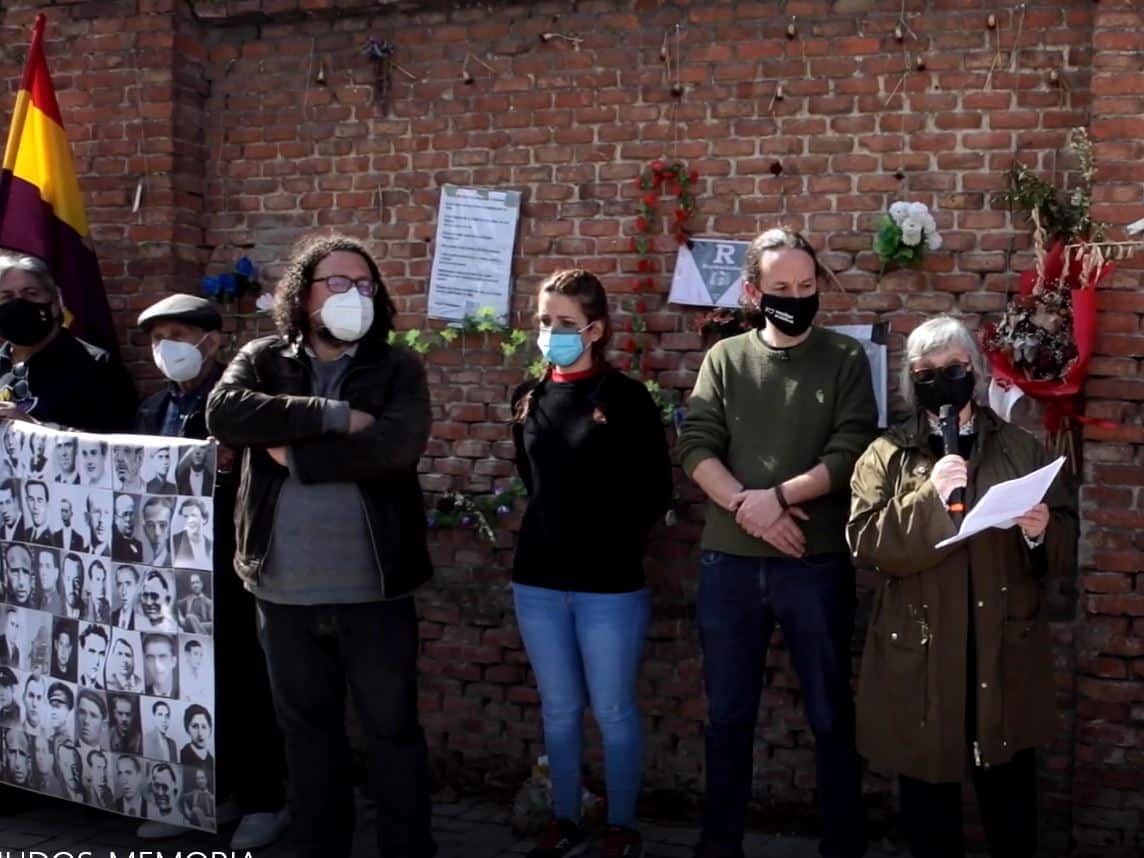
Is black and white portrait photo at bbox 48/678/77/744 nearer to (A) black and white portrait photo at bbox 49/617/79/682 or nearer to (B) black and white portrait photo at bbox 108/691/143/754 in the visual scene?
(A) black and white portrait photo at bbox 49/617/79/682

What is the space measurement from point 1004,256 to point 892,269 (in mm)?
402

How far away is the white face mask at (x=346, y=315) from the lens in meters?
4.07

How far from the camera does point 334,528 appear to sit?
398 cm

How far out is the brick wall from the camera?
14.5ft

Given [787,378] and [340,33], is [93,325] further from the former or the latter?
[787,378]

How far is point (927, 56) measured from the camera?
470 cm

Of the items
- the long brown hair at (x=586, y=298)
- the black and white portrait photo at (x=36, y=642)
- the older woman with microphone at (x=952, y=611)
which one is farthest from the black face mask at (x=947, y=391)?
the black and white portrait photo at (x=36, y=642)

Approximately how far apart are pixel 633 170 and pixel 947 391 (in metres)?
Answer: 1.83

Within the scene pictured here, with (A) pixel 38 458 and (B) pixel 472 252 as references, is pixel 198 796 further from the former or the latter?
(B) pixel 472 252

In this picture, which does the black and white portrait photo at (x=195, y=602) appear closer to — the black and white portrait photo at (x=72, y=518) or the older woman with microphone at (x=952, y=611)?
the black and white portrait photo at (x=72, y=518)

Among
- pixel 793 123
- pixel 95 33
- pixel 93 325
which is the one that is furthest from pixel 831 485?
pixel 95 33

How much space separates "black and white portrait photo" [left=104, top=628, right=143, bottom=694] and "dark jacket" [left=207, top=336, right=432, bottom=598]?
2.07 ft

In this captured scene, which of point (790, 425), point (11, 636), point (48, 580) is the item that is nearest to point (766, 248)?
point (790, 425)

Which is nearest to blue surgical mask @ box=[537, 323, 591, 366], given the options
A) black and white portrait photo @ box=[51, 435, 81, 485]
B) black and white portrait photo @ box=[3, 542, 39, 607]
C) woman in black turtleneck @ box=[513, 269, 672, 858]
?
woman in black turtleneck @ box=[513, 269, 672, 858]
